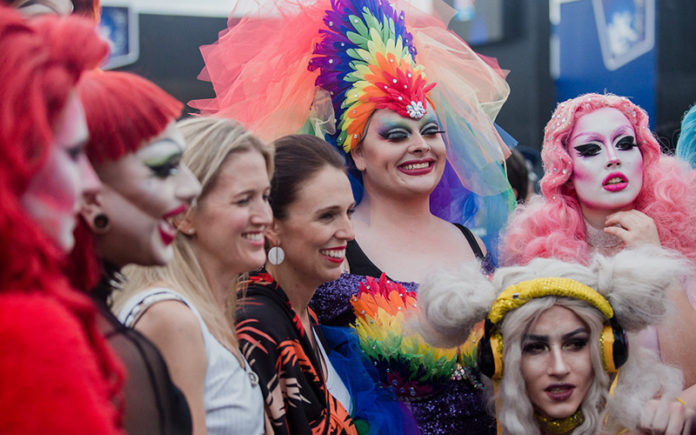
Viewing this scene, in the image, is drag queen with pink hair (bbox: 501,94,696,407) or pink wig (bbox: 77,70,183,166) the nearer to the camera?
pink wig (bbox: 77,70,183,166)

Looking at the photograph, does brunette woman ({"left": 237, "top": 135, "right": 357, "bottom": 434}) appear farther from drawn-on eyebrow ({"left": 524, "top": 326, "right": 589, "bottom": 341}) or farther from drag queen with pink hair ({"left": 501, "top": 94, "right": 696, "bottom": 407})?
drag queen with pink hair ({"left": 501, "top": 94, "right": 696, "bottom": 407})

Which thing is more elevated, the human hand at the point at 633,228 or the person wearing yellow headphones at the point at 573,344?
the human hand at the point at 633,228

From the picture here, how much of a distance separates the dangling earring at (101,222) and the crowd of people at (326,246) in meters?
0.01

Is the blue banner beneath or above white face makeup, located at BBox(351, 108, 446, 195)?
beneath

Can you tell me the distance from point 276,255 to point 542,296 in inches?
33.9

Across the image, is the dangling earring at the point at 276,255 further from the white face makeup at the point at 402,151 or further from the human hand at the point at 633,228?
the human hand at the point at 633,228

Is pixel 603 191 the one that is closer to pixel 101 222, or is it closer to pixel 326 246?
pixel 326 246

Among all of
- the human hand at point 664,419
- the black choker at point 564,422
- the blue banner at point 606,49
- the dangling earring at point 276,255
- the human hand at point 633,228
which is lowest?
the blue banner at point 606,49

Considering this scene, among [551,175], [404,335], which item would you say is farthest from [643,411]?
[551,175]

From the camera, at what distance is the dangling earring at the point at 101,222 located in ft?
3.94

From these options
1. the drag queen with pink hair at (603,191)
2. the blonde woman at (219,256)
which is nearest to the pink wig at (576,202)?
the drag queen with pink hair at (603,191)

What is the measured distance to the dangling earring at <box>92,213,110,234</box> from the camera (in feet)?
3.94

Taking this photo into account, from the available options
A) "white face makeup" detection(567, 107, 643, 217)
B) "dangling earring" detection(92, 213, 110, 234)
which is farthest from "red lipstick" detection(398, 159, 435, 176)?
"dangling earring" detection(92, 213, 110, 234)

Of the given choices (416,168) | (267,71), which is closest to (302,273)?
(416,168)
